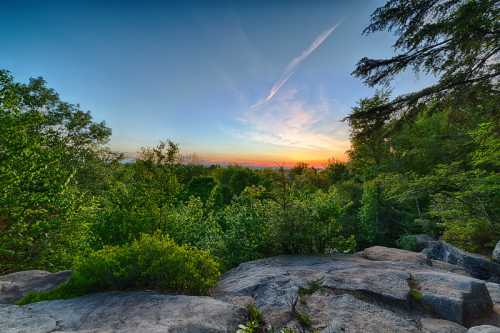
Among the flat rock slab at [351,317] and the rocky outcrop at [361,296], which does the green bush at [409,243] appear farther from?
the flat rock slab at [351,317]

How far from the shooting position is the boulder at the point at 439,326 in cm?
313

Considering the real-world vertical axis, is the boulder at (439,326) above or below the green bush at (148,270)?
below

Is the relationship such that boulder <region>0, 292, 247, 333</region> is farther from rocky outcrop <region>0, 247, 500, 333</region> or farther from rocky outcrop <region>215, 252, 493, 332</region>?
rocky outcrop <region>215, 252, 493, 332</region>

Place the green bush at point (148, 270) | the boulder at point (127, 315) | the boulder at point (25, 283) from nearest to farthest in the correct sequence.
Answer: the boulder at point (127, 315)
the green bush at point (148, 270)
the boulder at point (25, 283)

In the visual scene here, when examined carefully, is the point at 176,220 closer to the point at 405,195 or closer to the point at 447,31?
the point at 447,31

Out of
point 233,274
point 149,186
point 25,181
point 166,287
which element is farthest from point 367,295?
point 25,181

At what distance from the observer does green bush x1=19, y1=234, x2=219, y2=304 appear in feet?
13.9

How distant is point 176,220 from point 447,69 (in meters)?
8.31

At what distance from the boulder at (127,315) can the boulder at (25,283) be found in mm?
1022

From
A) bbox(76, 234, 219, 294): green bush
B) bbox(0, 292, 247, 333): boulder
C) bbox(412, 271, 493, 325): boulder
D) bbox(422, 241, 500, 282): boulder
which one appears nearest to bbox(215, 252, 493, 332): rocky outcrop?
bbox(412, 271, 493, 325): boulder

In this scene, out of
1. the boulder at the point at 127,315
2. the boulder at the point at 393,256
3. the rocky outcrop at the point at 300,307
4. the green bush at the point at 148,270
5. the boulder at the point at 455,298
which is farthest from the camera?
the boulder at the point at 393,256

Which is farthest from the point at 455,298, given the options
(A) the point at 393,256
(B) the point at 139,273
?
(B) the point at 139,273

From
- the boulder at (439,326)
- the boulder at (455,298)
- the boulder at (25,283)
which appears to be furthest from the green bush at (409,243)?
the boulder at (25,283)

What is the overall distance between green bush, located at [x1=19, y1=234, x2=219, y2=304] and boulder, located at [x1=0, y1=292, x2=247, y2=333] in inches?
11.4
